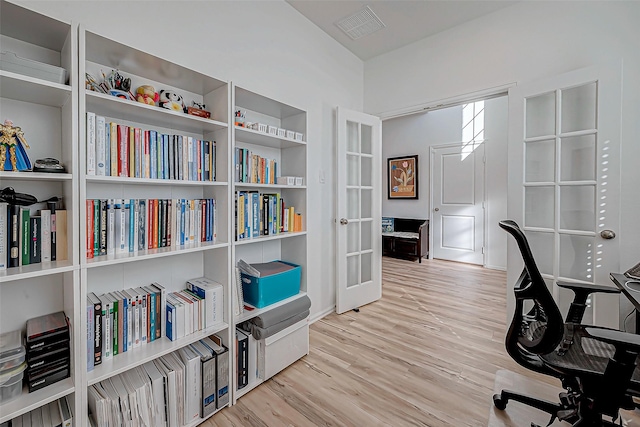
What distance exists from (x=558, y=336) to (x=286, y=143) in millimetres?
1933

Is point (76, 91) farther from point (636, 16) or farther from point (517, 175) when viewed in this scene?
point (636, 16)

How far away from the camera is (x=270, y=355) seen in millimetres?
1802

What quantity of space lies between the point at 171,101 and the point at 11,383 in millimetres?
1356

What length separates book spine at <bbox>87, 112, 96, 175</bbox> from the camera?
3.71ft

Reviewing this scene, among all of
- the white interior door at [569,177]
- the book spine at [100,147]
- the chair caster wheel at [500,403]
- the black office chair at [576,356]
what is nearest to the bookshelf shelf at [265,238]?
the book spine at [100,147]

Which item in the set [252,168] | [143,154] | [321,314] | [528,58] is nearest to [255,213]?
[252,168]

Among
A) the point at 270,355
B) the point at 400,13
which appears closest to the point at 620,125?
the point at 400,13

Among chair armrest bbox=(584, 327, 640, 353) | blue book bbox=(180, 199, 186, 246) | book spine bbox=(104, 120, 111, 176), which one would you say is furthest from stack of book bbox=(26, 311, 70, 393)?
chair armrest bbox=(584, 327, 640, 353)

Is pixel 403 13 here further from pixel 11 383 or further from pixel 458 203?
pixel 458 203

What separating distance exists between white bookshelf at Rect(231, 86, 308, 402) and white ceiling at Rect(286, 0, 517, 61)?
1.03 m

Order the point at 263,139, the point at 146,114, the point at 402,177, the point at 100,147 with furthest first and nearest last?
the point at 402,177
the point at 263,139
the point at 146,114
the point at 100,147

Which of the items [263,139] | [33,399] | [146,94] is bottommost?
[33,399]

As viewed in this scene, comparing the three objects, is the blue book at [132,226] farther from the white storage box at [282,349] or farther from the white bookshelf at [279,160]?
the white storage box at [282,349]

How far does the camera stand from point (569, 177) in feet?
6.67
